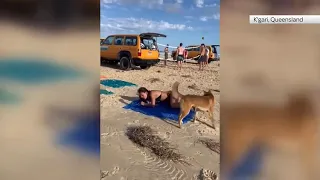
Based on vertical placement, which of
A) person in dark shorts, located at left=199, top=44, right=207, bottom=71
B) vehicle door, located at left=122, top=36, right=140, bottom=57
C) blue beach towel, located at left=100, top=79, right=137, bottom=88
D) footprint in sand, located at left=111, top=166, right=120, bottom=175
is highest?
vehicle door, located at left=122, top=36, right=140, bottom=57

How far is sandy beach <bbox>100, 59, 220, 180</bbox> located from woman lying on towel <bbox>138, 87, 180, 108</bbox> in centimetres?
4

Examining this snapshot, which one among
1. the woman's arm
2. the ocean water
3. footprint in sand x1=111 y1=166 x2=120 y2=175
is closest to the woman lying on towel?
the woman's arm

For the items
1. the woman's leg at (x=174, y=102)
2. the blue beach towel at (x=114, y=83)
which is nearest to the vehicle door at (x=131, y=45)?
the blue beach towel at (x=114, y=83)

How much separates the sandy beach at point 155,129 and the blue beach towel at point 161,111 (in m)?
0.03

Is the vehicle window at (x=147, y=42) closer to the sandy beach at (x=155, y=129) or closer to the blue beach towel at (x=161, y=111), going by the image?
the sandy beach at (x=155, y=129)

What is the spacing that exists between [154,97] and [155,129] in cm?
25

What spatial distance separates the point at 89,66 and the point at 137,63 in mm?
373

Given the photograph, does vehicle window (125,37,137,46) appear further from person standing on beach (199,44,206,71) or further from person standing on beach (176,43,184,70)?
person standing on beach (199,44,206,71)

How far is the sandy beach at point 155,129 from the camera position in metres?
2.69

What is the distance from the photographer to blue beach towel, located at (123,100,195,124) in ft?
9.03

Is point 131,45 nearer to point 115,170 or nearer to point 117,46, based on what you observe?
point 117,46

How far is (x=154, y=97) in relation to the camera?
2.75 metres

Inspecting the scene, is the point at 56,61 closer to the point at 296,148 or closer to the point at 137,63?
the point at 137,63

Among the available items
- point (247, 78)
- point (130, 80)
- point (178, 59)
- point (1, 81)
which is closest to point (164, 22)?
point (178, 59)
